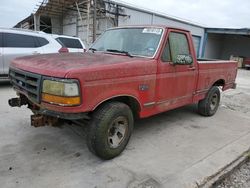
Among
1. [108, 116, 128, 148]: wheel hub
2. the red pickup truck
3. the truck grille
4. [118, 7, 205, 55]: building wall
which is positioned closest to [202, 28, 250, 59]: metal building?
[118, 7, 205, 55]: building wall

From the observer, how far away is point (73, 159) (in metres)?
3.39

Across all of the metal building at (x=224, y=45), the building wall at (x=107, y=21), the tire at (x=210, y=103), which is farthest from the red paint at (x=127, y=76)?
the metal building at (x=224, y=45)

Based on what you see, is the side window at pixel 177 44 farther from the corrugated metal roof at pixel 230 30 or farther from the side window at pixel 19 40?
the corrugated metal roof at pixel 230 30

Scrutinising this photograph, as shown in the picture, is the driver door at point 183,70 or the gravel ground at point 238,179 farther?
the driver door at point 183,70

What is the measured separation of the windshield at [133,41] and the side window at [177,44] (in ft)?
1.04

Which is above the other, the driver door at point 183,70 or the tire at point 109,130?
the driver door at point 183,70

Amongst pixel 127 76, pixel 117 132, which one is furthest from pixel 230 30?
pixel 117 132

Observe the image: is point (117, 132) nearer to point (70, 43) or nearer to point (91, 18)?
point (70, 43)

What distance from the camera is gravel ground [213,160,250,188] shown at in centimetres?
318

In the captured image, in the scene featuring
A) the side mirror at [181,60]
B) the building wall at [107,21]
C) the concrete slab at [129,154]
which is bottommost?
the concrete slab at [129,154]

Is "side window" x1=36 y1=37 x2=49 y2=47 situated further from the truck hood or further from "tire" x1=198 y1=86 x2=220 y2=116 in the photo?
"tire" x1=198 y1=86 x2=220 y2=116

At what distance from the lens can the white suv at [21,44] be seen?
7543mm

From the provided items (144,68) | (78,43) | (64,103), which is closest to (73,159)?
(64,103)

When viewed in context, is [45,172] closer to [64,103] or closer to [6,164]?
[6,164]
